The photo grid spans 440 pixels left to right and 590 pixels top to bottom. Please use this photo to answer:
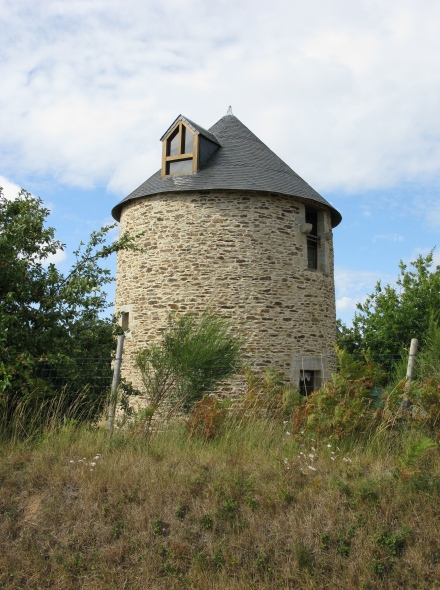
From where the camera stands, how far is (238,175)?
12875 millimetres

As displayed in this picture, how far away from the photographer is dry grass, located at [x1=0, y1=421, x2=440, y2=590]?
458 centimetres

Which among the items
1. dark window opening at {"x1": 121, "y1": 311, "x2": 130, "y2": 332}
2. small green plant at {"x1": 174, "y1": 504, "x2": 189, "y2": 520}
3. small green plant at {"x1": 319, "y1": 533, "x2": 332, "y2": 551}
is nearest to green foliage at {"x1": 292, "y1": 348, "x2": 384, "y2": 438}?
small green plant at {"x1": 319, "y1": 533, "x2": 332, "y2": 551}

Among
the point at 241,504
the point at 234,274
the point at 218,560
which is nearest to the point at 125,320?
the point at 234,274

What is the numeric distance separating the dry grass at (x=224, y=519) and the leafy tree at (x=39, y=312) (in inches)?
54.2

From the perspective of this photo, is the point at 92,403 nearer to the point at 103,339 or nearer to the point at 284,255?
the point at 103,339

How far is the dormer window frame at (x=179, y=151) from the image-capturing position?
13.3 meters

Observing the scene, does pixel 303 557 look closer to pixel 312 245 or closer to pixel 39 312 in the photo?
pixel 39 312

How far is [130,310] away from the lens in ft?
42.4

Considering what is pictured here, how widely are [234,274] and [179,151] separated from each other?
3529 millimetres

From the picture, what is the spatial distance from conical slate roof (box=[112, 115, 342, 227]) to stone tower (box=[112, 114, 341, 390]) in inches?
1.7

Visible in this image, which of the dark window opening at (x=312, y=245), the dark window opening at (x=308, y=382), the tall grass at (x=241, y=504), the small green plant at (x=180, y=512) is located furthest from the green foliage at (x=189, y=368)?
the dark window opening at (x=312, y=245)

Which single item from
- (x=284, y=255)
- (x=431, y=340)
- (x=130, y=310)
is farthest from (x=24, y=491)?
(x=284, y=255)

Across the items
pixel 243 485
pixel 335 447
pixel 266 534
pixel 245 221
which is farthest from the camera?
pixel 245 221

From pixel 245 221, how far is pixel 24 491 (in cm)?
809
